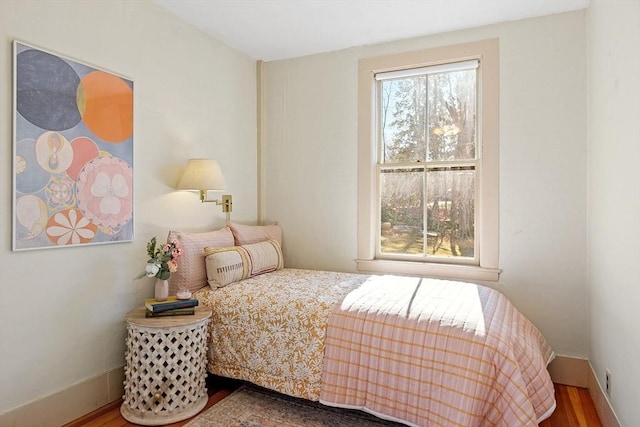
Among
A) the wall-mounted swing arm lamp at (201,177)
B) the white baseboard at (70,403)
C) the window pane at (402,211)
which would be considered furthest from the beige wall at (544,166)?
the white baseboard at (70,403)

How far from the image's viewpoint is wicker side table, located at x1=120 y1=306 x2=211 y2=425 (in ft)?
6.93

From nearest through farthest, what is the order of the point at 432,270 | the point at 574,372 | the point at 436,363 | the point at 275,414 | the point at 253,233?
the point at 436,363
the point at 275,414
the point at 574,372
the point at 432,270
the point at 253,233

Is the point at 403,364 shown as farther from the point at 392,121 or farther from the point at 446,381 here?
the point at 392,121

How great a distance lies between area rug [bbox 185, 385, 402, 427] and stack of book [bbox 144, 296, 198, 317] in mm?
595

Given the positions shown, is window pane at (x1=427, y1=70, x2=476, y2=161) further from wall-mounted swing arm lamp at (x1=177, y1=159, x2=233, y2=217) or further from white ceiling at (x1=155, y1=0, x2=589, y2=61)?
wall-mounted swing arm lamp at (x1=177, y1=159, x2=233, y2=217)

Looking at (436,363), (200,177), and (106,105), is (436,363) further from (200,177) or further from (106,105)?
(106,105)

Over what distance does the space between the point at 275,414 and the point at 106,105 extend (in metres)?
2.08

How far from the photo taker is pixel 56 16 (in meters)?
2.05

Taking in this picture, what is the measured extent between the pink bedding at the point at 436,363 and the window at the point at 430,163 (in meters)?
0.88

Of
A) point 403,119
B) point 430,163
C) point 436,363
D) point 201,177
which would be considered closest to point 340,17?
point 403,119

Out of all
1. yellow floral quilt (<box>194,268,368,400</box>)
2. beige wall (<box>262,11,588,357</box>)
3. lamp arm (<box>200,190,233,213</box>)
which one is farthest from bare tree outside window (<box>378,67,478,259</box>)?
lamp arm (<box>200,190,233,213</box>)

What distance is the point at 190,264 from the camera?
2.57 m

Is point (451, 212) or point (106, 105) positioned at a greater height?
point (106, 105)

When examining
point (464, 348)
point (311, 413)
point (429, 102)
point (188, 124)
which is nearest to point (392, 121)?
point (429, 102)
